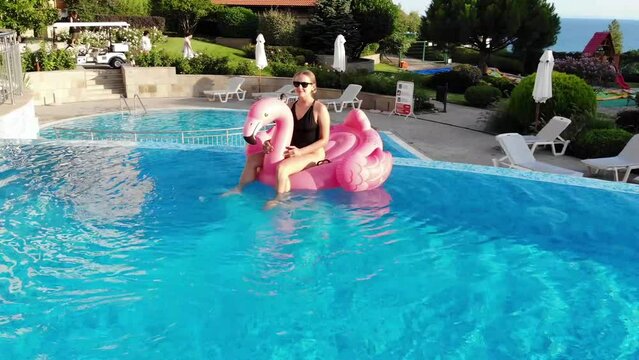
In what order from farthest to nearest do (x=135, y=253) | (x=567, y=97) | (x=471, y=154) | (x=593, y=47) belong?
(x=593, y=47), (x=567, y=97), (x=471, y=154), (x=135, y=253)

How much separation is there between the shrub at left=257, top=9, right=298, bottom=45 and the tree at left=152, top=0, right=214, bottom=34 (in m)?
5.67

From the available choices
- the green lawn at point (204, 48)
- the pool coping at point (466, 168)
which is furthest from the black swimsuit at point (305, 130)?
the green lawn at point (204, 48)

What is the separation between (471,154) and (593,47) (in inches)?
917

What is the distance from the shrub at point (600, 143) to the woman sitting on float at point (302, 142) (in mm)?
7207

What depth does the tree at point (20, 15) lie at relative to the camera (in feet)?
86.7

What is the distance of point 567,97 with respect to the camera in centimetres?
1478

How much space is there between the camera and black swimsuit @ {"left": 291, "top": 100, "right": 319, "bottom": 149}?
8078 mm

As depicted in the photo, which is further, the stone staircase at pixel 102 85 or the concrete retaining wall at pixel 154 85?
the stone staircase at pixel 102 85

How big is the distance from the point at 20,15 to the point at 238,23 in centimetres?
1481

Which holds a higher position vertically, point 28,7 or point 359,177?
point 28,7

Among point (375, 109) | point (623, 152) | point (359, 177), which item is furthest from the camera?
point (375, 109)

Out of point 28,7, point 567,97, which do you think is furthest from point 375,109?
point 28,7

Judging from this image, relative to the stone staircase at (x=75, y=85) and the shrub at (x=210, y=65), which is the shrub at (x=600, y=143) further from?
the stone staircase at (x=75, y=85)

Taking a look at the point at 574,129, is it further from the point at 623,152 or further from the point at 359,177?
the point at 359,177
